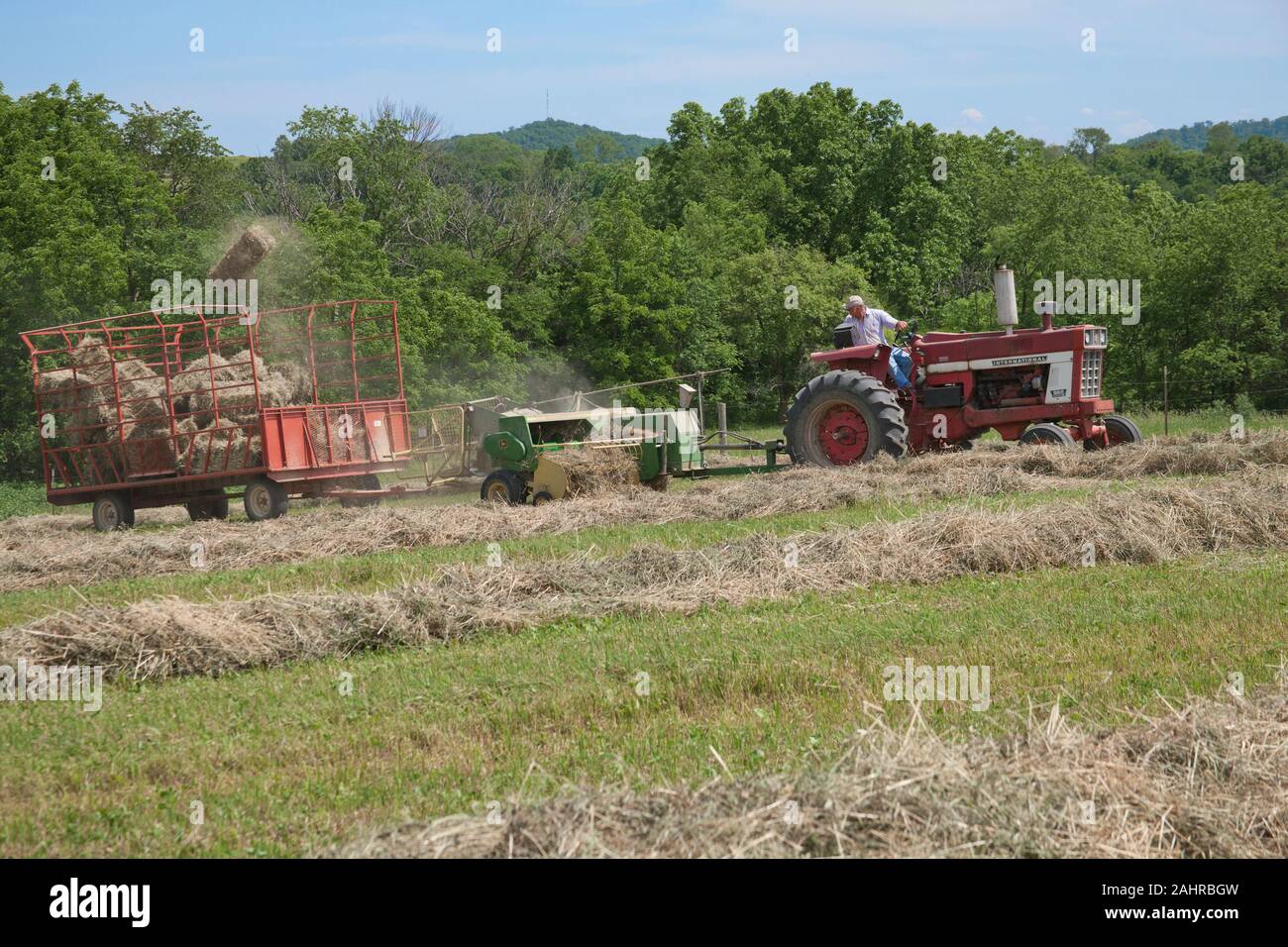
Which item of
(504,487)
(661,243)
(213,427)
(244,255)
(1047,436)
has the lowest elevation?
(504,487)

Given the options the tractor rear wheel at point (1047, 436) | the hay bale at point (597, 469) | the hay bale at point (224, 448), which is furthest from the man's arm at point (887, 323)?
the hay bale at point (224, 448)

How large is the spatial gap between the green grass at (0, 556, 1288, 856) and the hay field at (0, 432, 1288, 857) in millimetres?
23

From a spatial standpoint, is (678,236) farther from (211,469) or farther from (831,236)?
(211,469)

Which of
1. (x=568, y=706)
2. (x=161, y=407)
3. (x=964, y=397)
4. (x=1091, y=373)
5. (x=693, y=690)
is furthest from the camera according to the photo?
(x=161, y=407)

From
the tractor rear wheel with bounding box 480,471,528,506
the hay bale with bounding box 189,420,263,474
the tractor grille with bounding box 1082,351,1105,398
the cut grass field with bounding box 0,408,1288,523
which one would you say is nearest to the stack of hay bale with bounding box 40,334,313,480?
the hay bale with bounding box 189,420,263,474

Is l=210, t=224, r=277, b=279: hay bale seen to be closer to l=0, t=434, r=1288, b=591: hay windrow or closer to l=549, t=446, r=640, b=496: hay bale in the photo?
l=0, t=434, r=1288, b=591: hay windrow

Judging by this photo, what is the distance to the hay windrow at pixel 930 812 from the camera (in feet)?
13.1

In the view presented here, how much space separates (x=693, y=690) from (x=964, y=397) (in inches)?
445

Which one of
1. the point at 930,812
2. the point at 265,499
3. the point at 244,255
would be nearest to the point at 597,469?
the point at 265,499

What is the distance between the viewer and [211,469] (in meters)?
16.9

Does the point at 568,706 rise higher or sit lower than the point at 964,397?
lower

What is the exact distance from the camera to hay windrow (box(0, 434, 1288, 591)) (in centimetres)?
1255

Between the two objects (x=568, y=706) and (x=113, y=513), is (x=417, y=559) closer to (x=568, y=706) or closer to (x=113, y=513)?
(x=568, y=706)

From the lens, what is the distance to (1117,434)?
16547mm
